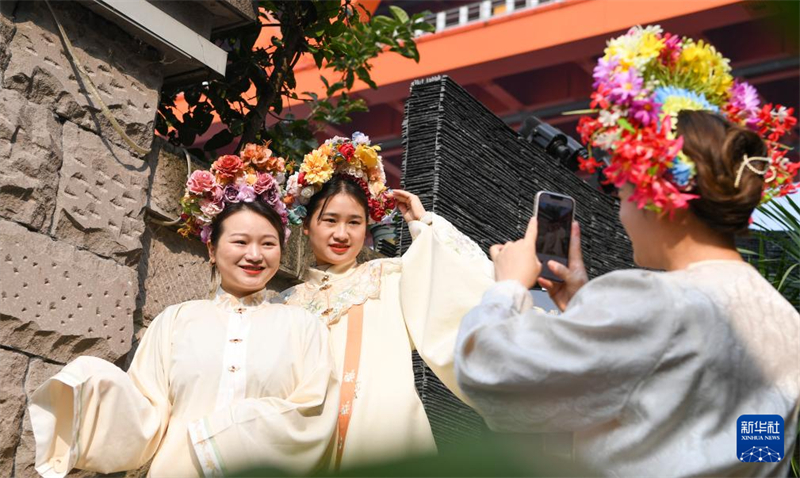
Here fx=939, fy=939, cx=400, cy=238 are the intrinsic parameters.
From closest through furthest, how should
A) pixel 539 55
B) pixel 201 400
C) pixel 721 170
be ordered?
pixel 721 170 → pixel 201 400 → pixel 539 55

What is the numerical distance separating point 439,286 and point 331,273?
45cm

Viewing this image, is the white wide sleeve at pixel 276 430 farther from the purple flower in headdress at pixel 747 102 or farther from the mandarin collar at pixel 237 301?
the purple flower in headdress at pixel 747 102

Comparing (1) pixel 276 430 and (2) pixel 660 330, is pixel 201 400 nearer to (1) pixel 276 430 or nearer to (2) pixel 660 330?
(1) pixel 276 430

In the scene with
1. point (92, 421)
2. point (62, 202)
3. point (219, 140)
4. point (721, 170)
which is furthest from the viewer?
point (219, 140)

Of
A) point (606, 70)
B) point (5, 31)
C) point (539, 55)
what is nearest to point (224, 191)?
point (5, 31)

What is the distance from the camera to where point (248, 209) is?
3014mm

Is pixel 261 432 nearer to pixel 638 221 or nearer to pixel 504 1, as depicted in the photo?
pixel 638 221

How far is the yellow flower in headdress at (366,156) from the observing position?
331 centimetres

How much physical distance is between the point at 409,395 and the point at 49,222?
1225mm

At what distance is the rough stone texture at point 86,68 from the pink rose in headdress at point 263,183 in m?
0.44

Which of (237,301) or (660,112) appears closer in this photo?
(660,112)

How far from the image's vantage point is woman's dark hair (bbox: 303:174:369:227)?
3238 mm

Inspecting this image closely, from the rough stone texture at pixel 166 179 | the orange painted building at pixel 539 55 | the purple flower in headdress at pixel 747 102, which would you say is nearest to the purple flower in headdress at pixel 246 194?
the rough stone texture at pixel 166 179

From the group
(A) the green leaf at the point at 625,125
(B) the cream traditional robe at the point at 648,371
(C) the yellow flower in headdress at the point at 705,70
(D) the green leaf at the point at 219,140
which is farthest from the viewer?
(D) the green leaf at the point at 219,140
